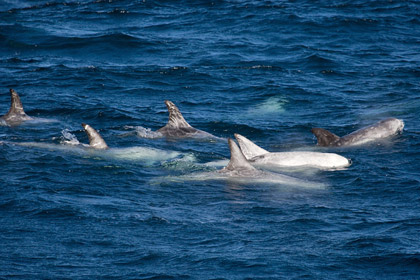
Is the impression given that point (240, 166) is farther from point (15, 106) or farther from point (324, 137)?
point (15, 106)

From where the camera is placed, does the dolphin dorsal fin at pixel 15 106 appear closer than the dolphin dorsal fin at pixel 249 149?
No

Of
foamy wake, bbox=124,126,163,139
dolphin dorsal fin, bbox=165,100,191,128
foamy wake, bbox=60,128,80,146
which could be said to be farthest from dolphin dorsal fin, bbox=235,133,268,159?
foamy wake, bbox=60,128,80,146

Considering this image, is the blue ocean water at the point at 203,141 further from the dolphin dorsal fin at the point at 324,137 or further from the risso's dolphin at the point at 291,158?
the risso's dolphin at the point at 291,158

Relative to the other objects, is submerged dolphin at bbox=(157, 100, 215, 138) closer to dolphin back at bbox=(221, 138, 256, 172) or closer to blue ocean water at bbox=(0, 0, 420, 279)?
blue ocean water at bbox=(0, 0, 420, 279)

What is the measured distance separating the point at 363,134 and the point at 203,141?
4.67 metres

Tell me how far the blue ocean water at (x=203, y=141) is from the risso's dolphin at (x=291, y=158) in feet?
1.70

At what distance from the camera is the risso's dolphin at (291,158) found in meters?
18.2

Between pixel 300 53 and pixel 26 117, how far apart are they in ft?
46.3

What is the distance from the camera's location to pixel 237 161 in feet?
55.6

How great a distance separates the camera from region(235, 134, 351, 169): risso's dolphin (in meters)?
18.2

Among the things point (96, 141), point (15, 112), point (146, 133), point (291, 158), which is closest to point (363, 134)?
point (291, 158)

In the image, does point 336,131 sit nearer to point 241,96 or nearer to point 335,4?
point 241,96

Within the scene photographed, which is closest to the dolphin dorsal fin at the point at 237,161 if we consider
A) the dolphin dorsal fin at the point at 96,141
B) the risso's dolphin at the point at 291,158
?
the risso's dolphin at the point at 291,158

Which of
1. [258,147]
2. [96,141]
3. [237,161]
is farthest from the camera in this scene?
[96,141]
